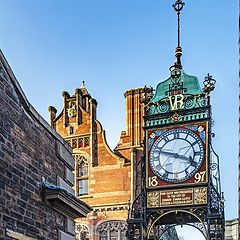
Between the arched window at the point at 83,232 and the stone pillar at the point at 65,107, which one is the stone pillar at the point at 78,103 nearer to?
the stone pillar at the point at 65,107

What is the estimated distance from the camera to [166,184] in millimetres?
20094

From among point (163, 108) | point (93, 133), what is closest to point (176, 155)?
point (163, 108)

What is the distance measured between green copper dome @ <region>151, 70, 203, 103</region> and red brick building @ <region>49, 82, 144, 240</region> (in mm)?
5669

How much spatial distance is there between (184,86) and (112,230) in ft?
27.3

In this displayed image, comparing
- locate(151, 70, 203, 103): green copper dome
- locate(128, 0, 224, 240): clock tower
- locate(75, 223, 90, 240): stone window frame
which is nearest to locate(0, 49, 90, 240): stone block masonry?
locate(128, 0, 224, 240): clock tower

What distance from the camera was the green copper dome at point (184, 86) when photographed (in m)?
21.2

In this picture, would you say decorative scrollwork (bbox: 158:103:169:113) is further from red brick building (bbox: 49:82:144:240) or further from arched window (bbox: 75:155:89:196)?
arched window (bbox: 75:155:89:196)

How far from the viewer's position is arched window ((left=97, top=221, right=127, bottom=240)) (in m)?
25.7

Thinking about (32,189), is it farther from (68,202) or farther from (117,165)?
(117,165)

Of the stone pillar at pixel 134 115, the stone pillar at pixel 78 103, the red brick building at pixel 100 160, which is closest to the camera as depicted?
the red brick building at pixel 100 160

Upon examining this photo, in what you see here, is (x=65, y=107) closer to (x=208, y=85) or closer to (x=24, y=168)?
(x=208, y=85)

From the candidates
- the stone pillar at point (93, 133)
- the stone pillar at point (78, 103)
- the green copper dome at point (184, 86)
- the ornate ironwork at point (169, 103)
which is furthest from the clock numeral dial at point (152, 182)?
the stone pillar at point (78, 103)

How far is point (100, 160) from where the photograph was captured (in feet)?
90.7

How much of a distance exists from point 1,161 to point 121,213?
1838cm
